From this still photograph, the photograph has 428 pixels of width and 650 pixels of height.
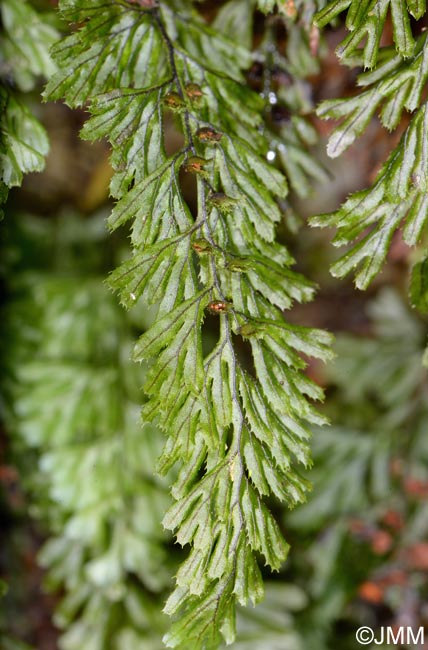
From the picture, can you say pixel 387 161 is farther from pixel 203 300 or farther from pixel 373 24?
pixel 203 300

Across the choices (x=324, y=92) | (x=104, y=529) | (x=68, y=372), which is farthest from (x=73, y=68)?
(x=104, y=529)

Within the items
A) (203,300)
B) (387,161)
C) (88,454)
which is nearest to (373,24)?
(387,161)

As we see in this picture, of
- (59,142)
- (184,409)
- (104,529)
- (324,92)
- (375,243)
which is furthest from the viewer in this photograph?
(59,142)

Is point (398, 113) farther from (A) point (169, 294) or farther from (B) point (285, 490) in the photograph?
(B) point (285, 490)

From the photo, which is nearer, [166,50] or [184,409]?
[184,409]

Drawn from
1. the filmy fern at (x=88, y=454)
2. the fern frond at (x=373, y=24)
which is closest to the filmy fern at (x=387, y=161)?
the fern frond at (x=373, y=24)

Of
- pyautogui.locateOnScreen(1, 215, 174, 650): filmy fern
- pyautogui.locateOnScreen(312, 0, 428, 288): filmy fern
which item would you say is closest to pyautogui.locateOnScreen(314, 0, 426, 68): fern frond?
pyautogui.locateOnScreen(312, 0, 428, 288): filmy fern

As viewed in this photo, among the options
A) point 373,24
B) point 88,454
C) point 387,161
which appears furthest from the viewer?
point 88,454

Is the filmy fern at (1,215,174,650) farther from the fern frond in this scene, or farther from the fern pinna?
the fern frond
